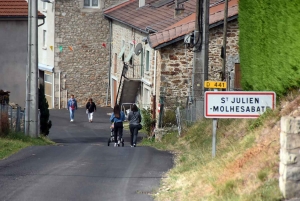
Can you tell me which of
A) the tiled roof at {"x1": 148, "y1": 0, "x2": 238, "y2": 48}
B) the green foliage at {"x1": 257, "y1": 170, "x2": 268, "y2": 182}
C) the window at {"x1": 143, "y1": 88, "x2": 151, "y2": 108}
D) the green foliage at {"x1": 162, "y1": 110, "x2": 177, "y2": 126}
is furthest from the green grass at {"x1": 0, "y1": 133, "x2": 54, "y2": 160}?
the window at {"x1": 143, "y1": 88, "x2": 151, "y2": 108}

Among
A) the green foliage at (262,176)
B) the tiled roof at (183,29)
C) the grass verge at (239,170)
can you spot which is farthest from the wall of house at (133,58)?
the green foliage at (262,176)

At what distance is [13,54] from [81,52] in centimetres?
1471

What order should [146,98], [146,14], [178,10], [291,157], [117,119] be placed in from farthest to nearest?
[146,14], [146,98], [178,10], [117,119], [291,157]

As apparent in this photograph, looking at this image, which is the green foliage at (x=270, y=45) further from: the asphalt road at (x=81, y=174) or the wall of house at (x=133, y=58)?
the wall of house at (x=133, y=58)

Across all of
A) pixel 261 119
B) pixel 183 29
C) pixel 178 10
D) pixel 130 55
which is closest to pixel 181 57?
pixel 183 29

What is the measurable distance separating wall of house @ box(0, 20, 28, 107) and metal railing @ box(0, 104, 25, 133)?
9.41ft

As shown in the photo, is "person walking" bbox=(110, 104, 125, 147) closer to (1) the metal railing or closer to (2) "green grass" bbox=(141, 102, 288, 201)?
(1) the metal railing

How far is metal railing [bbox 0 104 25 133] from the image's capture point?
2170 centimetres

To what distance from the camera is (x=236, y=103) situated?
35.8ft

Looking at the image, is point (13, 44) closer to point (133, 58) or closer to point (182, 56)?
point (182, 56)

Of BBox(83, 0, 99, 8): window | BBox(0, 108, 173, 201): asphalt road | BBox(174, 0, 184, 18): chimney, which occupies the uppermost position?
BBox(83, 0, 99, 8): window

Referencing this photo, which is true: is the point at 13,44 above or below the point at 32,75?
above

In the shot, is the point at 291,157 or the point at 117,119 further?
the point at 117,119

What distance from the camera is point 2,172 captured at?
12.9 m
